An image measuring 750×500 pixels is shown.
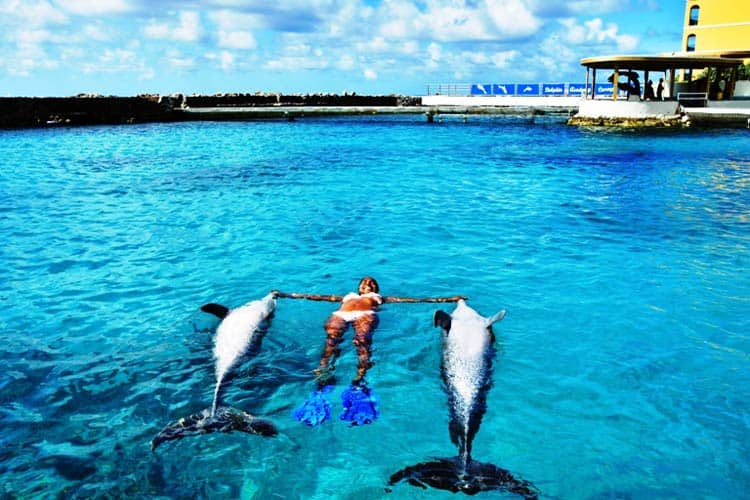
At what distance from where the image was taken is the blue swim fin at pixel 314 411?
5.96 m

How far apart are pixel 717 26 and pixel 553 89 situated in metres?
17.1

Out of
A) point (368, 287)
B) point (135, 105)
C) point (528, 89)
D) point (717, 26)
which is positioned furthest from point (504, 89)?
point (368, 287)

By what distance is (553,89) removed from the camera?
63750 mm

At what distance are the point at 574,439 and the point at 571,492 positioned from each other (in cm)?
89

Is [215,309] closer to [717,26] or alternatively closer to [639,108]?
[639,108]

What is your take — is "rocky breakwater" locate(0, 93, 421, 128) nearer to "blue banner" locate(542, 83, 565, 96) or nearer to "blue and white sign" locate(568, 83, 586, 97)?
"blue banner" locate(542, 83, 565, 96)

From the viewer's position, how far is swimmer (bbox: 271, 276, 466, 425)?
609cm

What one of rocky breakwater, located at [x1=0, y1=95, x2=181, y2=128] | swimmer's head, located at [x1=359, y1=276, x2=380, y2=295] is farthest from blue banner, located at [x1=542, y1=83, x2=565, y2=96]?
swimmer's head, located at [x1=359, y1=276, x2=380, y2=295]

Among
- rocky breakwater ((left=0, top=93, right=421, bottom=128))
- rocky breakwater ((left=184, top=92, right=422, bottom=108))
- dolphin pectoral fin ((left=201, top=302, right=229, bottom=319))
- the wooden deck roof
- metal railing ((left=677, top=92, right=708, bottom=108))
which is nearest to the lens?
dolphin pectoral fin ((left=201, top=302, right=229, bottom=319))

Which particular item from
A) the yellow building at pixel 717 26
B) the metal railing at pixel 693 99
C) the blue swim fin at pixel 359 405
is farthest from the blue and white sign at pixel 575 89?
the blue swim fin at pixel 359 405

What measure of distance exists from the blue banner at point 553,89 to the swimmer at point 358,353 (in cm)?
6135

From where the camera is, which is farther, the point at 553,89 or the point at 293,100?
the point at 293,100

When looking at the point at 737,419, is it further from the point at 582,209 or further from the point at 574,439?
the point at 582,209

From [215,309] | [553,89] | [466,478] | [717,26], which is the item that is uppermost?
[717,26]
